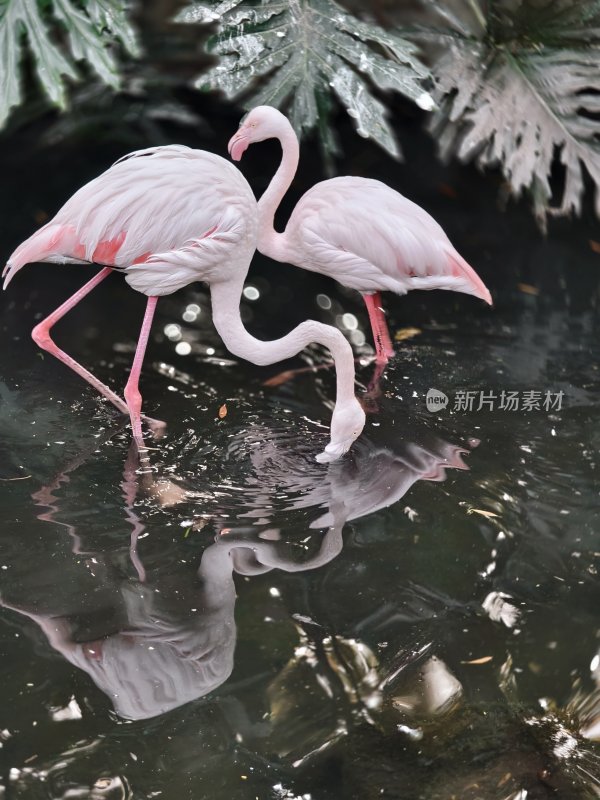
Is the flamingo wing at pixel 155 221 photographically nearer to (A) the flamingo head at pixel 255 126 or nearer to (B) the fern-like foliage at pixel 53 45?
(A) the flamingo head at pixel 255 126

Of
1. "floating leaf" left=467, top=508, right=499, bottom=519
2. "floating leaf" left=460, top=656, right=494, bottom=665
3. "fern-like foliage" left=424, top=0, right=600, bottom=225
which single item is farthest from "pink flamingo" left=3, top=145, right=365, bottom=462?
"fern-like foliage" left=424, top=0, right=600, bottom=225

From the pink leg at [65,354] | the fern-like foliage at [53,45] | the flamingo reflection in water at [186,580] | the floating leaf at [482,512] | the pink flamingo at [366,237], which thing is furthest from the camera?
the fern-like foliage at [53,45]

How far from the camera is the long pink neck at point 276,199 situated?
336cm

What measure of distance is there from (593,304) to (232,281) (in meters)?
1.78

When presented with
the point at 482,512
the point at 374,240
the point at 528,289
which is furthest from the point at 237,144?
the point at 528,289

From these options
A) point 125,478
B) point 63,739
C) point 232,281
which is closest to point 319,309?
point 232,281

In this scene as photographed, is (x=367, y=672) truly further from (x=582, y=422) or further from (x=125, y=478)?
(x=582, y=422)

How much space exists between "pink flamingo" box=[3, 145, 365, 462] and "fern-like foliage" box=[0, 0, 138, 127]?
68 centimetres

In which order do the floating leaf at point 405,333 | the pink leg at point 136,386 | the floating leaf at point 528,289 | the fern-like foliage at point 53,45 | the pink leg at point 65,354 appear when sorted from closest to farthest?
1. the pink leg at point 136,386
2. the pink leg at point 65,354
3. the fern-like foliage at point 53,45
4. the floating leaf at point 405,333
5. the floating leaf at point 528,289

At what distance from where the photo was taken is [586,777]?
207 centimetres

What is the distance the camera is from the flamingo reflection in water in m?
2.26

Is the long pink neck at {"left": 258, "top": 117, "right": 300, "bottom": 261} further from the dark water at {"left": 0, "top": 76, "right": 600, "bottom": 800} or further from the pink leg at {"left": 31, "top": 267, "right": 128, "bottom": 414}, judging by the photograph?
the pink leg at {"left": 31, "top": 267, "right": 128, "bottom": 414}

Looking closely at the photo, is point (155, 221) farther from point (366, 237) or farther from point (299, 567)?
point (299, 567)

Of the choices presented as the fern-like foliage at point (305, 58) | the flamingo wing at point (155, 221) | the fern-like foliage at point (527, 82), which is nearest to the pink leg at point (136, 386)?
the flamingo wing at point (155, 221)
